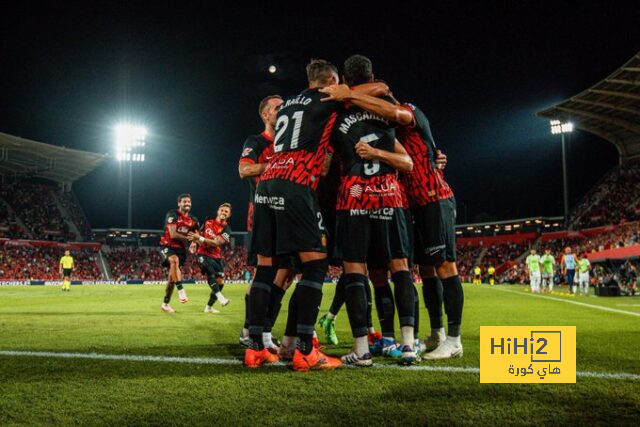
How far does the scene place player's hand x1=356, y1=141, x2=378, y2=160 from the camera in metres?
4.29

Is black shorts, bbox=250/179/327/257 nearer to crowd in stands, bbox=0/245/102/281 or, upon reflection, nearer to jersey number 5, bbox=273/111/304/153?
jersey number 5, bbox=273/111/304/153

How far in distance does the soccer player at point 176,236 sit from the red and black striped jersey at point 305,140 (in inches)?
249

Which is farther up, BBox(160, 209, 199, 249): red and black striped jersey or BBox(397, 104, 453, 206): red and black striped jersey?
BBox(397, 104, 453, 206): red and black striped jersey

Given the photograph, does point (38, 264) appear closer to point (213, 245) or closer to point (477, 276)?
point (477, 276)

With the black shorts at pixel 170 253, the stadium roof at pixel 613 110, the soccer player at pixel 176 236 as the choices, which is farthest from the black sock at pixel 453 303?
the stadium roof at pixel 613 110

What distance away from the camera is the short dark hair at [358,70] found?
4.54m

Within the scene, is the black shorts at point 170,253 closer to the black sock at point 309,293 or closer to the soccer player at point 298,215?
the soccer player at point 298,215

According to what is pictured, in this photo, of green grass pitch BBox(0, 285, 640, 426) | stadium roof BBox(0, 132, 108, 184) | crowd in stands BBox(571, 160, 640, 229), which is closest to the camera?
green grass pitch BBox(0, 285, 640, 426)

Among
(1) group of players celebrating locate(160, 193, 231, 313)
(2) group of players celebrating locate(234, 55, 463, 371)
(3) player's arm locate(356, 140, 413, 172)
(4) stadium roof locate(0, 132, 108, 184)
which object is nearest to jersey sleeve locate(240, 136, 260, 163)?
(2) group of players celebrating locate(234, 55, 463, 371)

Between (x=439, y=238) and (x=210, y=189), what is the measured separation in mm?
71837

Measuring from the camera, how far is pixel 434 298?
16.9ft

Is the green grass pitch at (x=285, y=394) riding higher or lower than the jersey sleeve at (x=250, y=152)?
lower

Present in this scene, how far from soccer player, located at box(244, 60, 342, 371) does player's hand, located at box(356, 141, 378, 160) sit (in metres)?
0.30

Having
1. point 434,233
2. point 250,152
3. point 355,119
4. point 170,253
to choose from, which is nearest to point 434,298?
point 434,233
